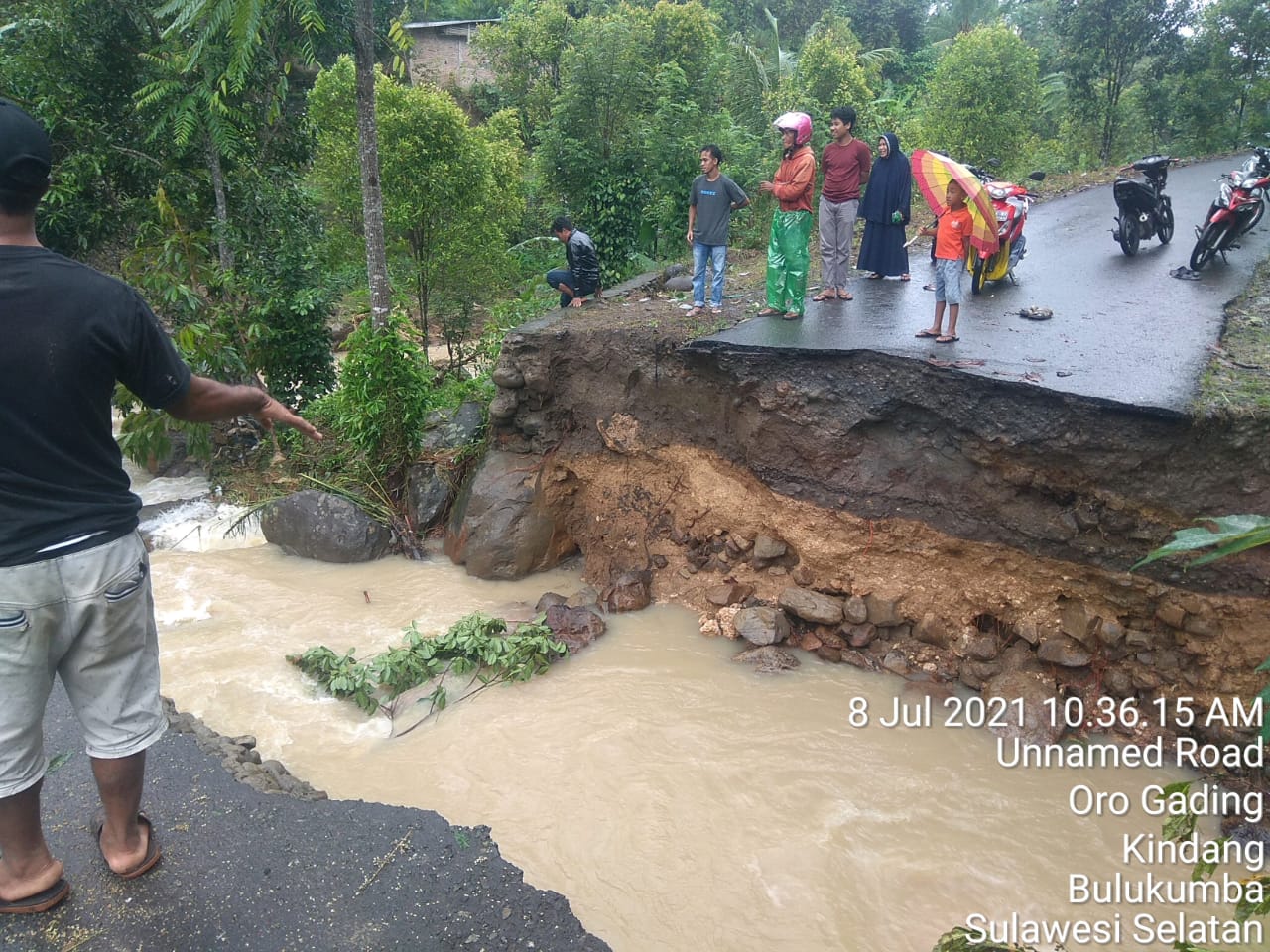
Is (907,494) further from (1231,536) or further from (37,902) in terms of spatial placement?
(37,902)

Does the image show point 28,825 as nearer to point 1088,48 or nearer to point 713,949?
point 713,949

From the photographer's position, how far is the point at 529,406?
24.6 feet

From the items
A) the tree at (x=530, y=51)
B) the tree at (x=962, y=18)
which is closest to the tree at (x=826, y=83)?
the tree at (x=530, y=51)

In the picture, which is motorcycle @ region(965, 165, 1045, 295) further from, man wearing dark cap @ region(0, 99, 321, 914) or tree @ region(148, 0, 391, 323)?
man wearing dark cap @ region(0, 99, 321, 914)

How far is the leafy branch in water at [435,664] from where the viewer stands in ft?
18.2

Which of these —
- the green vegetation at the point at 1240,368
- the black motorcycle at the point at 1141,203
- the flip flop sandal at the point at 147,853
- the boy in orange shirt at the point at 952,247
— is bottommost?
the flip flop sandal at the point at 147,853

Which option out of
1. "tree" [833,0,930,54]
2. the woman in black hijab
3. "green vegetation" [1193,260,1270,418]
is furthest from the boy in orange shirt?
"tree" [833,0,930,54]

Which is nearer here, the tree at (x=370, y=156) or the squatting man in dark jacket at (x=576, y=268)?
the tree at (x=370, y=156)

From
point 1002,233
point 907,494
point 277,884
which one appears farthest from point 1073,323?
point 277,884

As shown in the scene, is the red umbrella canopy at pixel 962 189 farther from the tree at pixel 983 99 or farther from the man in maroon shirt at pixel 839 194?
the tree at pixel 983 99

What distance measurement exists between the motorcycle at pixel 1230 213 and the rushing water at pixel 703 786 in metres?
5.25

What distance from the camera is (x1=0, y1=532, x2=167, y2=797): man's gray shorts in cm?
253

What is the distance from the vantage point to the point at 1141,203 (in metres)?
8.57

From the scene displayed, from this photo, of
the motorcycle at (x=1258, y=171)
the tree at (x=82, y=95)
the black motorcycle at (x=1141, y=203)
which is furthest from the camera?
the tree at (x=82, y=95)
